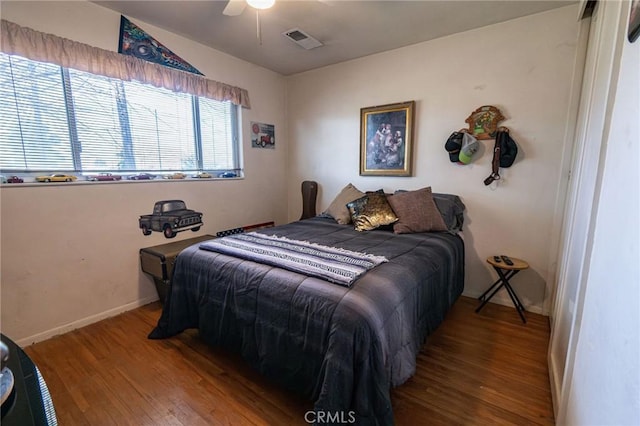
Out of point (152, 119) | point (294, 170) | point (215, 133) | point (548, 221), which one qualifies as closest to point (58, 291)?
point (152, 119)

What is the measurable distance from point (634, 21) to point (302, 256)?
1724 mm

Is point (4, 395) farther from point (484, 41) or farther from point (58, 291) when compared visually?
point (484, 41)

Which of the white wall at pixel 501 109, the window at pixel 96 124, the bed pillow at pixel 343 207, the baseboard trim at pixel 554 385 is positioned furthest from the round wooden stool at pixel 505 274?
the window at pixel 96 124

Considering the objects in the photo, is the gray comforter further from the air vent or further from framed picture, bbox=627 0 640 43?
the air vent

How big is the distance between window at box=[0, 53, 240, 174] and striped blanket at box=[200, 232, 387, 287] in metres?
1.31

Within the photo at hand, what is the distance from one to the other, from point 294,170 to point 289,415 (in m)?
3.14

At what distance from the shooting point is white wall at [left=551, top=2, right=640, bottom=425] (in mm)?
738

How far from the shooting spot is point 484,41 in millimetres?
2596

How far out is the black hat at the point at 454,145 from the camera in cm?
270

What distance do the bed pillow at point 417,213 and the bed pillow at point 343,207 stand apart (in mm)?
485

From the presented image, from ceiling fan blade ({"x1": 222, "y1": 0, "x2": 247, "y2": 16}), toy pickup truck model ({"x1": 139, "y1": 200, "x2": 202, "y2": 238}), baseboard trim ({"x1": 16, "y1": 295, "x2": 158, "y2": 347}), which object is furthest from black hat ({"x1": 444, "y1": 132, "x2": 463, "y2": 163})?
baseboard trim ({"x1": 16, "y1": 295, "x2": 158, "y2": 347})

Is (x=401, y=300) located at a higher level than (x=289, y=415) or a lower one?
higher

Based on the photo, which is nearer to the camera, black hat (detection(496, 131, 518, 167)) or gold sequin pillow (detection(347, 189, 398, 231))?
black hat (detection(496, 131, 518, 167))

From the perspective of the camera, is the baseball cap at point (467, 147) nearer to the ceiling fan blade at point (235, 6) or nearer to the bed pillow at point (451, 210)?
the bed pillow at point (451, 210)
